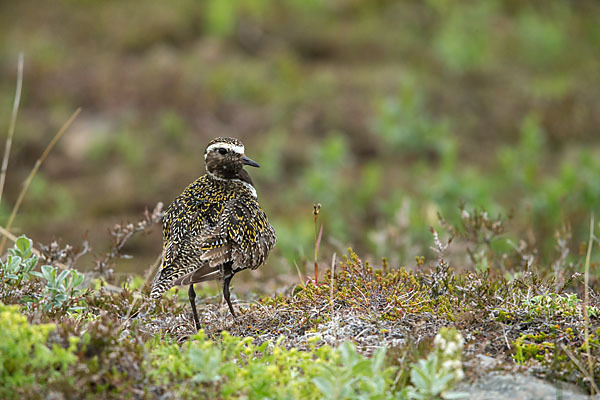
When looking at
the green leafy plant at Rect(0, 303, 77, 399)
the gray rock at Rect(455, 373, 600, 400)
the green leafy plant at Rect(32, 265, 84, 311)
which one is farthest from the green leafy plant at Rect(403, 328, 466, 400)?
the green leafy plant at Rect(32, 265, 84, 311)

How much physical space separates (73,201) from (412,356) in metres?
11.5

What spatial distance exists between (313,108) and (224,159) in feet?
32.8

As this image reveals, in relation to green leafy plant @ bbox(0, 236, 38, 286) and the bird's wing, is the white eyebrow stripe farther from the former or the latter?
green leafy plant @ bbox(0, 236, 38, 286)

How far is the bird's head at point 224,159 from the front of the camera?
6660 mm

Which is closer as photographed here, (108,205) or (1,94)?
(108,205)

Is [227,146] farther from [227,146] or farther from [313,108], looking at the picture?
[313,108]

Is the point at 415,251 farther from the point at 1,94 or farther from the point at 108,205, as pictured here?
the point at 1,94

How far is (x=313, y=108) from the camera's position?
54.0 ft

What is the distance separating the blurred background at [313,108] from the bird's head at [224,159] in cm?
397

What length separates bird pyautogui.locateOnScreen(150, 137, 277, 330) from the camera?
5676 mm

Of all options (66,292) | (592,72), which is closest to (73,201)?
(66,292)

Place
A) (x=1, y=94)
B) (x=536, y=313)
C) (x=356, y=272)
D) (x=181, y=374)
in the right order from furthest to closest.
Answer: (x=1, y=94)
(x=356, y=272)
(x=536, y=313)
(x=181, y=374)

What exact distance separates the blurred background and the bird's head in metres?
3.97

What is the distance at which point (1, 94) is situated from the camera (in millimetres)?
16906
